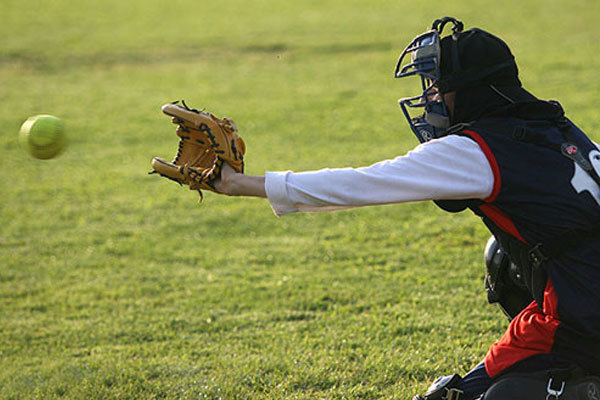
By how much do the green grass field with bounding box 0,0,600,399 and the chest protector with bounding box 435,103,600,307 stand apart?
1604 millimetres

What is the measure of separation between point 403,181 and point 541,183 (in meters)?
0.54

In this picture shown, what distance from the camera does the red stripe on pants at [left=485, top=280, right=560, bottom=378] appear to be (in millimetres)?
3152

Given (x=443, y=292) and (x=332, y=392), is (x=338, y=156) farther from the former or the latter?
(x=332, y=392)

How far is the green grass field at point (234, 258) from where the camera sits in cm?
473

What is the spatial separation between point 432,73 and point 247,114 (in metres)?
11.6

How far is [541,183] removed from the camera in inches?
115

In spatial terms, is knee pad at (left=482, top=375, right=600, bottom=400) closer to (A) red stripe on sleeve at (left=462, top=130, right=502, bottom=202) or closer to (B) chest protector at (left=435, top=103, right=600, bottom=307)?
(B) chest protector at (left=435, top=103, right=600, bottom=307)

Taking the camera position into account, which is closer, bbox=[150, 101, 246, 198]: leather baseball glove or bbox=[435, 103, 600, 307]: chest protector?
bbox=[435, 103, 600, 307]: chest protector

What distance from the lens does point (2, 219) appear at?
9.12 meters

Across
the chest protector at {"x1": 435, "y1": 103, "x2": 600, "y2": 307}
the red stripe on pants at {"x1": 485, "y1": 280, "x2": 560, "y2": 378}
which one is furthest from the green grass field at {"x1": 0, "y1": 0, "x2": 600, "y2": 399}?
the chest protector at {"x1": 435, "y1": 103, "x2": 600, "y2": 307}

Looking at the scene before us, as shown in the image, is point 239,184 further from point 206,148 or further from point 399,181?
point 399,181

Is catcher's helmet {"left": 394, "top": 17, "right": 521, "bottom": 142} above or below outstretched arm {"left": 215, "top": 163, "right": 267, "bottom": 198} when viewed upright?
above

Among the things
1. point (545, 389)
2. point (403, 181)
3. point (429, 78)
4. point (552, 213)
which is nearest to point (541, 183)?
point (552, 213)

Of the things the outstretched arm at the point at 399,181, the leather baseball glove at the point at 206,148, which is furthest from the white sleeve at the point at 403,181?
the leather baseball glove at the point at 206,148
